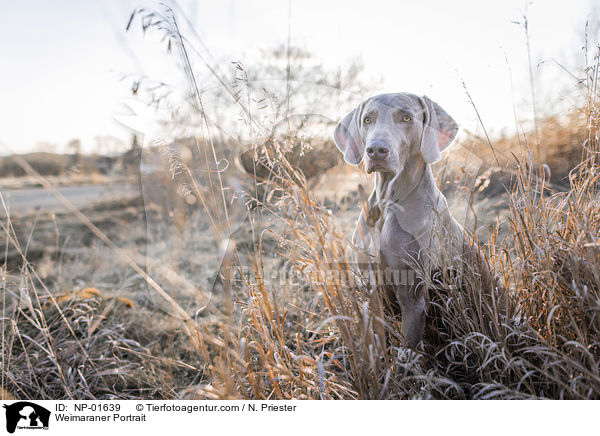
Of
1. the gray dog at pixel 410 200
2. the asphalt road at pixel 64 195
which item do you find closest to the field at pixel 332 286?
the gray dog at pixel 410 200

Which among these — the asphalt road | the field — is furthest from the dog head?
the asphalt road

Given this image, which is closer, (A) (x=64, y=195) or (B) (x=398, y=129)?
(B) (x=398, y=129)

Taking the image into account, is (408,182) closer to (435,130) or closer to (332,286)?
(435,130)

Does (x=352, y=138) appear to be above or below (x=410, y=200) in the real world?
above

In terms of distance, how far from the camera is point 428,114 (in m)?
1.47

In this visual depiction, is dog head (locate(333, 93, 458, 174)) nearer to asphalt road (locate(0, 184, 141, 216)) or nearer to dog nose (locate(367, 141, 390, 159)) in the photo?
dog nose (locate(367, 141, 390, 159))

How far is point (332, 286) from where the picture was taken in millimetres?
1264

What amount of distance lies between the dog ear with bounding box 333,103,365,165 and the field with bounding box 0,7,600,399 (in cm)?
11
